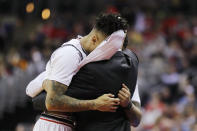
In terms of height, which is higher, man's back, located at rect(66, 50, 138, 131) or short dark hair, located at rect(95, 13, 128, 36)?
short dark hair, located at rect(95, 13, 128, 36)

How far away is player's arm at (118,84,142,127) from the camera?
5.09 m

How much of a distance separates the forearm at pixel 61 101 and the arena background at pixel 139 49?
154 cm

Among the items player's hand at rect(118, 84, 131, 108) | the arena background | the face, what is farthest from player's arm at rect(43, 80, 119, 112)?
the arena background

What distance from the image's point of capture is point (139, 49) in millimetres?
14695

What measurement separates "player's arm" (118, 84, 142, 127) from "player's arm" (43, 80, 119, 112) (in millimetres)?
118

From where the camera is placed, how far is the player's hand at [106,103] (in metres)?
4.94

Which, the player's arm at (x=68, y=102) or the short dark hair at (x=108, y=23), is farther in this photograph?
the short dark hair at (x=108, y=23)

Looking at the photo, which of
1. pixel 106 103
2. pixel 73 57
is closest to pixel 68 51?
pixel 73 57

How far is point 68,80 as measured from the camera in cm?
496

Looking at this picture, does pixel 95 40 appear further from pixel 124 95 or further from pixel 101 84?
pixel 124 95

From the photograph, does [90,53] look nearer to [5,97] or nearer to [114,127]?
[114,127]

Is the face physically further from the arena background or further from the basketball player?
the arena background

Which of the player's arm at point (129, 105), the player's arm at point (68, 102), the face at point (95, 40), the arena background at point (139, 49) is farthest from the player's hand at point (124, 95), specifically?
the arena background at point (139, 49)

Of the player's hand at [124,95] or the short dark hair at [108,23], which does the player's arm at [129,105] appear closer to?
the player's hand at [124,95]
